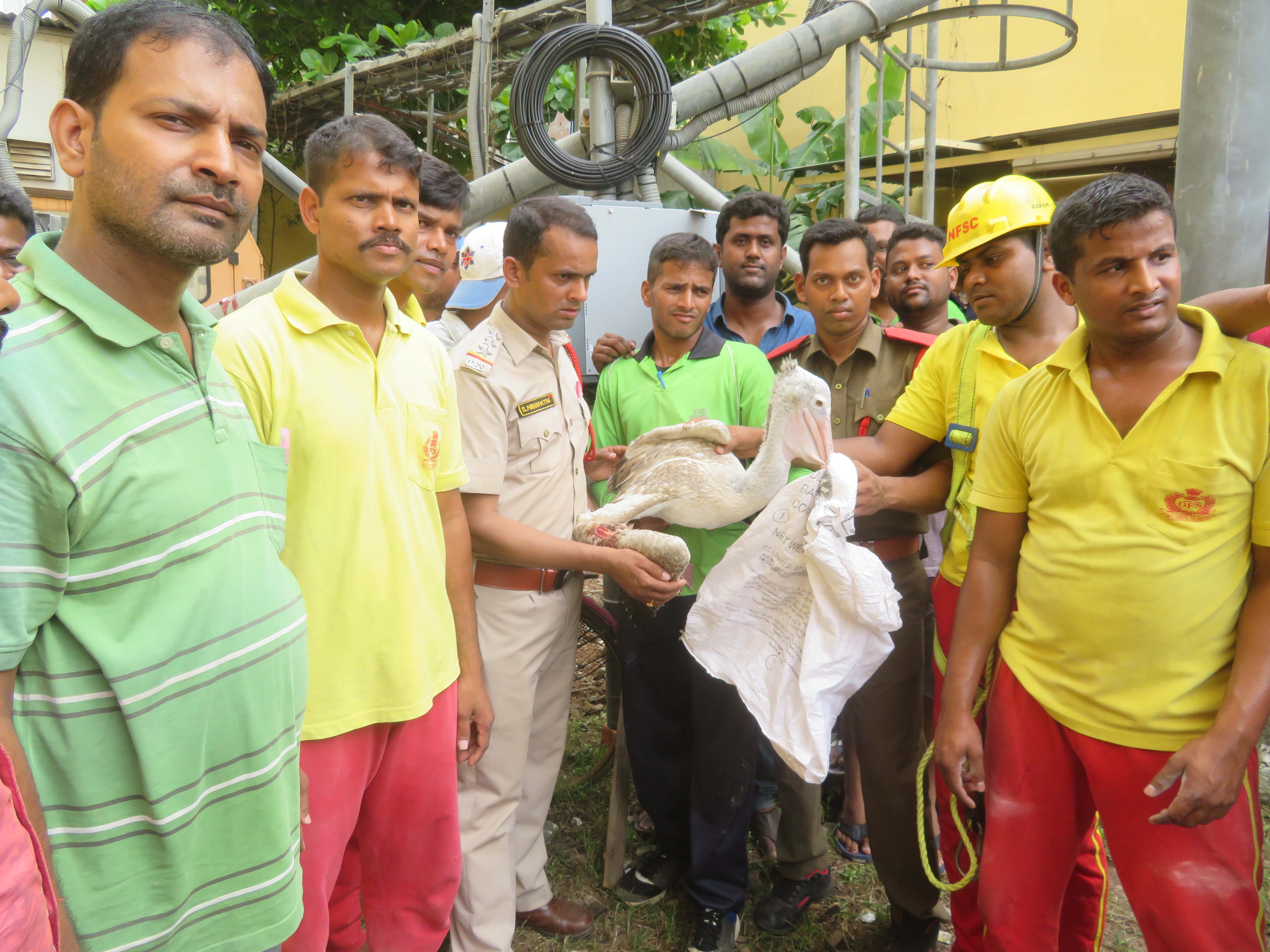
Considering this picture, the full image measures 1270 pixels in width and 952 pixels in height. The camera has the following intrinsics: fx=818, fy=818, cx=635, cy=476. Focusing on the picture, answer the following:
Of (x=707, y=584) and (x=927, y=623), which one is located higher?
(x=707, y=584)

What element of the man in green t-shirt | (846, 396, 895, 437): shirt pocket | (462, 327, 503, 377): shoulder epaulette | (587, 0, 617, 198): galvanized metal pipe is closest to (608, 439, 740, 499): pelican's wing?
the man in green t-shirt

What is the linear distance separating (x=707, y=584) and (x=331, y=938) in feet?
5.09

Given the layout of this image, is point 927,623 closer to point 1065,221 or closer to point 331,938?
point 1065,221

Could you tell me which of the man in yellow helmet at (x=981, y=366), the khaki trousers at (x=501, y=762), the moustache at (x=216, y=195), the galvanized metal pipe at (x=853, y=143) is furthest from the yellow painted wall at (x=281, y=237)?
the moustache at (x=216, y=195)

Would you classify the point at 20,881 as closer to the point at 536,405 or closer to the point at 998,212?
the point at 536,405

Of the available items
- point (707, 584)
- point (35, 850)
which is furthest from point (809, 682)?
point (35, 850)

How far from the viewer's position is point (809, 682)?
2.33 metres

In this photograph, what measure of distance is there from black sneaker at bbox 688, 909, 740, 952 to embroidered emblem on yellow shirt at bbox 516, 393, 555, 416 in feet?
6.22

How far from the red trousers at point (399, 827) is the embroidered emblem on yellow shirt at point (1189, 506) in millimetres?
1901

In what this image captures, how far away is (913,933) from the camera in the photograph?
2865 millimetres

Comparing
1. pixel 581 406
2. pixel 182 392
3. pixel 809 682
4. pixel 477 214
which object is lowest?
pixel 809 682

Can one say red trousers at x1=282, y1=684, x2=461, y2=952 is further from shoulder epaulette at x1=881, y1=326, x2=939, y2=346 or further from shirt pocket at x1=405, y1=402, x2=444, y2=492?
shoulder epaulette at x1=881, y1=326, x2=939, y2=346

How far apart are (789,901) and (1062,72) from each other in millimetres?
9310

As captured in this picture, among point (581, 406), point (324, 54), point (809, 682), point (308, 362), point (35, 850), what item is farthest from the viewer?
point (324, 54)
